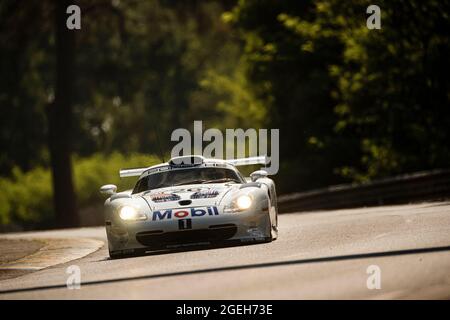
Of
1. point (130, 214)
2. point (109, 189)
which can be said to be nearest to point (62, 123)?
point (109, 189)

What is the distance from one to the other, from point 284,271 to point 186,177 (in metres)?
5.16

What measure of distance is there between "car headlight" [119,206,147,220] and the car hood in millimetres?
167

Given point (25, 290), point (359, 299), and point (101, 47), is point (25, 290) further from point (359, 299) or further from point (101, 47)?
point (101, 47)

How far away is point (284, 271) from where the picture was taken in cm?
1031

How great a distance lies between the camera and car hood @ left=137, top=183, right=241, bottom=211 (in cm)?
1378

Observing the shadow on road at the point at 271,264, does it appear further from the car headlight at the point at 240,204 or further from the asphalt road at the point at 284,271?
the car headlight at the point at 240,204

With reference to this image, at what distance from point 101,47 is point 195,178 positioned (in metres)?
49.3

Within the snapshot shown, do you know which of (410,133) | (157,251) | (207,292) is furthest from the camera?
(410,133)

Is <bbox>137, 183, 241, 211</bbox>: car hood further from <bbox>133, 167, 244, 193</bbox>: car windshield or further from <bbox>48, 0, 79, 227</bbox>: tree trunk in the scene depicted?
<bbox>48, 0, 79, 227</bbox>: tree trunk

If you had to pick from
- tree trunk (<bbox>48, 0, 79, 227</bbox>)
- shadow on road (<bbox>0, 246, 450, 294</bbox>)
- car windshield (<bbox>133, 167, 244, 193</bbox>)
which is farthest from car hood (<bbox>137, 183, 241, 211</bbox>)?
tree trunk (<bbox>48, 0, 79, 227</bbox>)

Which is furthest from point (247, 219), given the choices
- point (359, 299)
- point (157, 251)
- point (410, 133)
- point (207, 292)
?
point (410, 133)

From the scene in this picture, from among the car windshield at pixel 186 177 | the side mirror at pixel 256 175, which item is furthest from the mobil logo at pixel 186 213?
the side mirror at pixel 256 175
